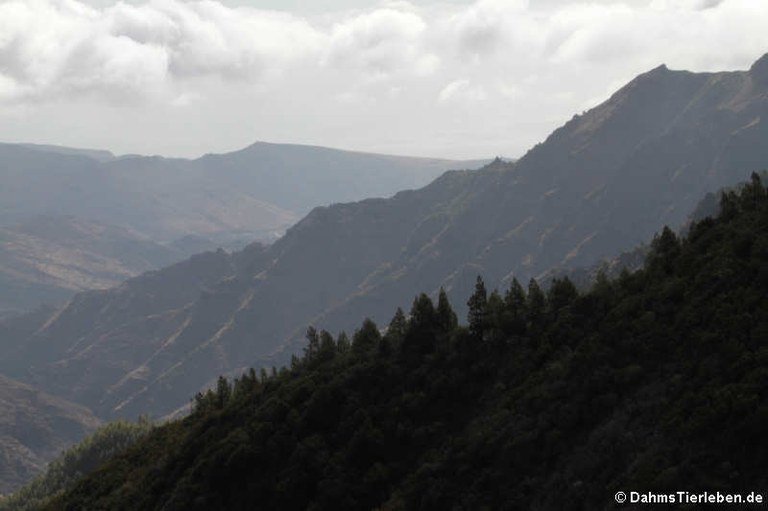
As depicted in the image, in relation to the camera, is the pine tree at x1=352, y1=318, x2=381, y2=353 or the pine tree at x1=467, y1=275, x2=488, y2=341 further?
the pine tree at x1=352, y1=318, x2=381, y2=353

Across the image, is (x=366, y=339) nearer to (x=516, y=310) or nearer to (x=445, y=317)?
(x=445, y=317)

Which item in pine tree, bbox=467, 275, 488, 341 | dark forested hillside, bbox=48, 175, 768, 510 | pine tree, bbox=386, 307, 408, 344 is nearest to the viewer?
dark forested hillside, bbox=48, 175, 768, 510

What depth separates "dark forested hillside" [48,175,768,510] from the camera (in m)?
52.2

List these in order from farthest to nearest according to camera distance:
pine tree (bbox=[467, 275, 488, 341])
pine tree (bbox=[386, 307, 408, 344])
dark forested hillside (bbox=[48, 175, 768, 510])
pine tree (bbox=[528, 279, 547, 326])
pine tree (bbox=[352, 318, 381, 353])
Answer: pine tree (bbox=[352, 318, 381, 353]) → pine tree (bbox=[386, 307, 408, 344]) → pine tree (bbox=[467, 275, 488, 341]) → pine tree (bbox=[528, 279, 547, 326]) → dark forested hillside (bbox=[48, 175, 768, 510])

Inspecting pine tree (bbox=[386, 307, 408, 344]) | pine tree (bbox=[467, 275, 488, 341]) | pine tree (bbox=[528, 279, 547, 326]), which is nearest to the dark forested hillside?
pine tree (bbox=[467, 275, 488, 341])

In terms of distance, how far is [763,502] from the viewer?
1635 inches

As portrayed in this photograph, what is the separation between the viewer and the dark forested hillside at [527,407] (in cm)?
5225

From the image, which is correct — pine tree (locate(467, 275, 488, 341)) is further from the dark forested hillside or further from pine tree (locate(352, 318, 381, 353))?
pine tree (locate(352, 318, 381, 353))

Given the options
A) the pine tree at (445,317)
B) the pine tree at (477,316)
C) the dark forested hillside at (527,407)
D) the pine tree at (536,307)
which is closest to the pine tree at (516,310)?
the dark forested hillside at (527,407)

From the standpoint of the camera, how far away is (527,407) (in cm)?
6856

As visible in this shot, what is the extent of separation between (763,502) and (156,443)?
354ft

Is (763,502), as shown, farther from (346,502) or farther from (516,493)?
(346,502)

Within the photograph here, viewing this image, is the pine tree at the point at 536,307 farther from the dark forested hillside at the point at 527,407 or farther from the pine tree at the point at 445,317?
the pine tree at the point at 445,317

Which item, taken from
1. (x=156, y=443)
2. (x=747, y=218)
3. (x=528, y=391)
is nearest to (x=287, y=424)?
(x=528, y=391)
